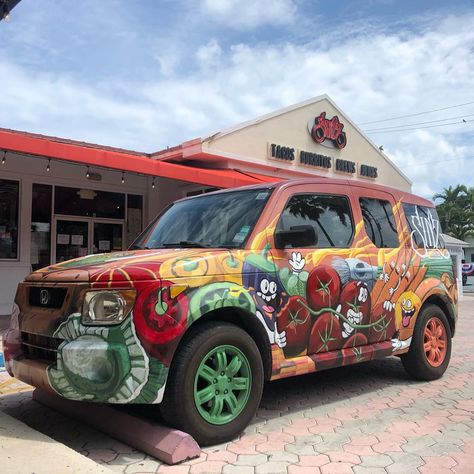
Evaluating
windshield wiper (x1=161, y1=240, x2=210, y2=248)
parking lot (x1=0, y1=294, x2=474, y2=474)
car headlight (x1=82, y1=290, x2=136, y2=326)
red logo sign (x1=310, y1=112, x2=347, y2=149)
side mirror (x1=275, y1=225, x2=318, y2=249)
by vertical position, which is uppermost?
red logo sign (x1=310, y1=112, x2=347, y2=149)

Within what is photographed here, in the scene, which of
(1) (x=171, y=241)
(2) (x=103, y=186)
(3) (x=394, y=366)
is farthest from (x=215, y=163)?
(1) (x=171, y=241)

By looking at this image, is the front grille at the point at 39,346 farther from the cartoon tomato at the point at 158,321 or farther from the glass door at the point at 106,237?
the glass door at the point at 106,237

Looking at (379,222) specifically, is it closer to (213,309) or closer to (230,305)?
(230,305)

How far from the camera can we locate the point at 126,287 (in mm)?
3588

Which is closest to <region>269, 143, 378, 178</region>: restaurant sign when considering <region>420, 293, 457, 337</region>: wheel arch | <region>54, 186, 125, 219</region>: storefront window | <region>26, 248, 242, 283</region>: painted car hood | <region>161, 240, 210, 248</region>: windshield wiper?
<region>54, 186, 125, 219</region>: storefront window

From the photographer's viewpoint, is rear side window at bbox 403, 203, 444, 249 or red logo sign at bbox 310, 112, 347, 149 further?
red logo sign at bbox 310, 112, 347, 149

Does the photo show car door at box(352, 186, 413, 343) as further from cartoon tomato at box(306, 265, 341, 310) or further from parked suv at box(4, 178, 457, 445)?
cartoon tomato at box(306, 265, 341, 310)

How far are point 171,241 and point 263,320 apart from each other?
126cm

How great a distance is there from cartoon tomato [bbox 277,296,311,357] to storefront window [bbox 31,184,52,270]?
9.50 meters

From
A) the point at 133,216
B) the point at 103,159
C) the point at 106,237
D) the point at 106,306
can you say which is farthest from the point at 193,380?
the point at 133,216

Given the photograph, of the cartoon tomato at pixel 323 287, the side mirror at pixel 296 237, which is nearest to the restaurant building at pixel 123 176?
the side mirror at pixel 296 237

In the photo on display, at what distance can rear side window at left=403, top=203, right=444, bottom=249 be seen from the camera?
602 cm

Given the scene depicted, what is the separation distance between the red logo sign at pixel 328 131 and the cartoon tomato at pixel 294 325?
12.6 metres

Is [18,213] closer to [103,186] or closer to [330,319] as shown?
[103,186]
